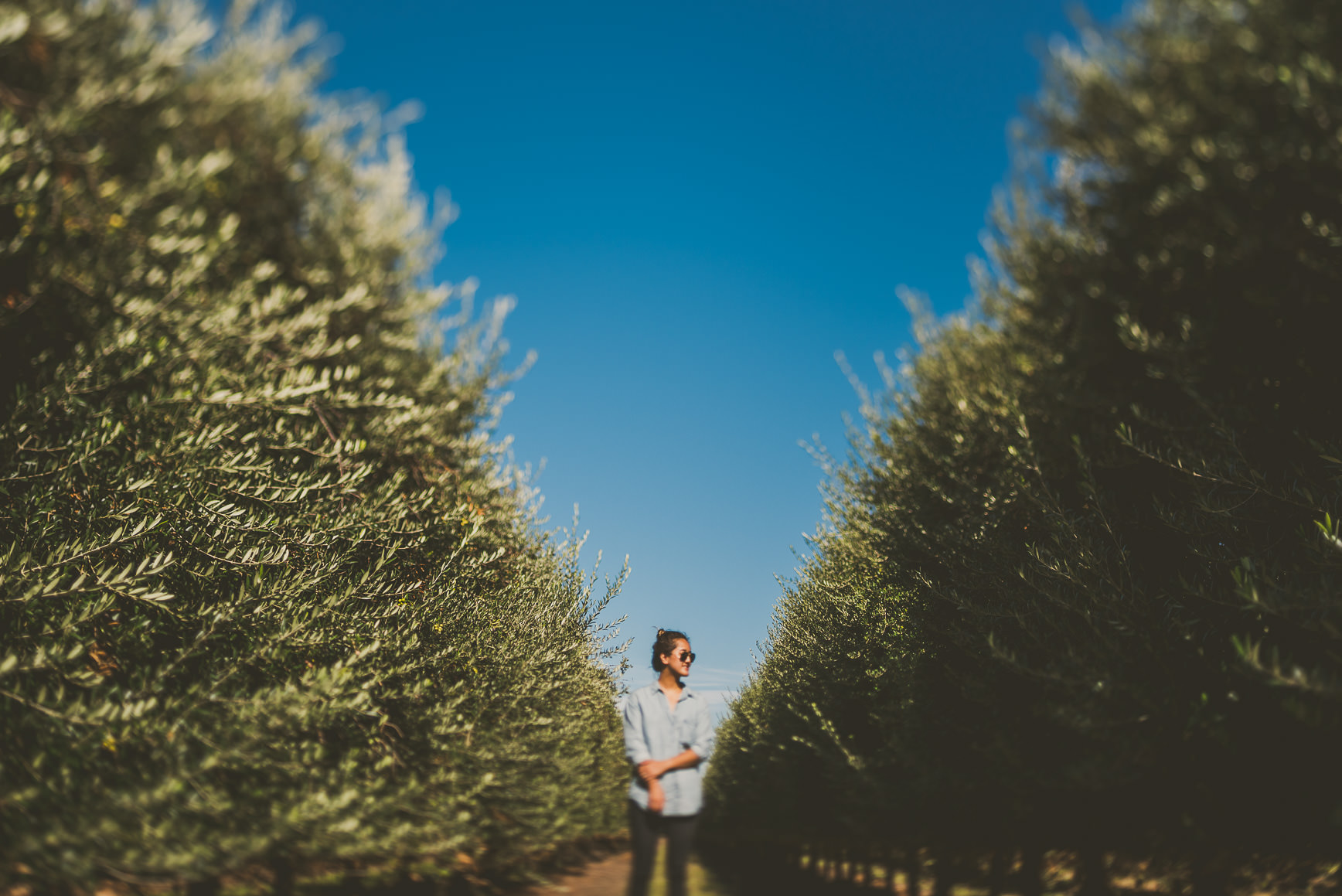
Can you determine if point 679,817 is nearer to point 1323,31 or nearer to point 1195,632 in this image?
point 1195,632

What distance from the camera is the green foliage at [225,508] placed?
5598 millimetres

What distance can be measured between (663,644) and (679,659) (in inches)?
9.4

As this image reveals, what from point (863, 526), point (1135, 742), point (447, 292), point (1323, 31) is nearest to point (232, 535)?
point (447, 292)

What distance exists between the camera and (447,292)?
523 inches

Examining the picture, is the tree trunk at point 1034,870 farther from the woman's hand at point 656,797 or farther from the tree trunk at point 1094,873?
the woman's hand at point 656,797

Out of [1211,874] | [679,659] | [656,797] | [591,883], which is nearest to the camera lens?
[656,797]

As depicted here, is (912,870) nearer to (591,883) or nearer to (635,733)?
(591,883)

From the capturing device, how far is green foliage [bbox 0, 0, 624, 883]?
5.60 m

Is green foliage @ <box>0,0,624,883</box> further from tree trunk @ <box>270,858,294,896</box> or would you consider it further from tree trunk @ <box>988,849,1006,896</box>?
tree trunk @ <box>988,849,1006,896</box>

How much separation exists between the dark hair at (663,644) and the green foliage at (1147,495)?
3664 mm

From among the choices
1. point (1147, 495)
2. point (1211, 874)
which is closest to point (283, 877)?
point (1211, 874)

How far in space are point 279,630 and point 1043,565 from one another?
26.9 ft

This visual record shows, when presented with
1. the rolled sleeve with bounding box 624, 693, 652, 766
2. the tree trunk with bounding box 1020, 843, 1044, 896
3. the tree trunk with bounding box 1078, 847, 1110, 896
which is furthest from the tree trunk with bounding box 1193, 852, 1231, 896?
the rolled sleeve with bounding box 624, 693, 652, 766

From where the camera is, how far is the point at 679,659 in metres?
6.16
